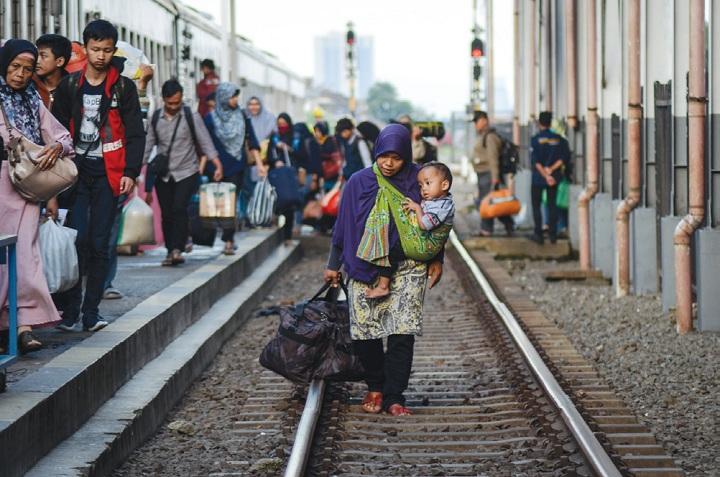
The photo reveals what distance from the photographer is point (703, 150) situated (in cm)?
1269

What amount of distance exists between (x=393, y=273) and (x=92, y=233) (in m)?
2.26

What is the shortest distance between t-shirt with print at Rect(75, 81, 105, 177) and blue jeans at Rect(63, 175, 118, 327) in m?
0.07

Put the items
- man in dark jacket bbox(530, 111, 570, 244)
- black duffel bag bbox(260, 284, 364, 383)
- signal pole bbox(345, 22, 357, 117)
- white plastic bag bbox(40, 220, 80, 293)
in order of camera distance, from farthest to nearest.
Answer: signal pole bbox(345, 22, 357, 117)
man in dark jacket bbox(530, 111, 570, 244)
black duffel bag bbox(260, 284, 364, 383)
white plastic bag bbox(40, 220, 80, 293)

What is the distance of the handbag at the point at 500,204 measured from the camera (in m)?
22.3

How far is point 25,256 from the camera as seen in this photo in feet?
27.2

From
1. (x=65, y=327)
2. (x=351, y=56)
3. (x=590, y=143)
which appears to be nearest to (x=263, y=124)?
(x=590, y=143)

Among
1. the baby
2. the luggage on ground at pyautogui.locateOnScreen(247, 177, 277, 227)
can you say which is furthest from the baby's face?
the luggage on ground at pyautogui.locateOnScreen(247, 177, 277, 227)

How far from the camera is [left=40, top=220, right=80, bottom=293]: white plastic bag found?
902 centimetres

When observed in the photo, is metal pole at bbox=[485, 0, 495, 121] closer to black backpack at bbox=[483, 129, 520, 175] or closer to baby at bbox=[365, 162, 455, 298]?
black backpack at bbox=[483, 129, 520, 175]

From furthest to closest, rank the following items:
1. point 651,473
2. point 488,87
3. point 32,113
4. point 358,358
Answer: point 488,87
point 358,358
point 32,113
point 651,473

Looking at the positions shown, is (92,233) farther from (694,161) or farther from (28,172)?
(694,161)

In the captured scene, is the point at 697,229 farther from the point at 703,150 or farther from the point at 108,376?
the point at 108,376

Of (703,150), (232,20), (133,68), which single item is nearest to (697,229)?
(703,150)

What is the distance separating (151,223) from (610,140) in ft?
23.8
